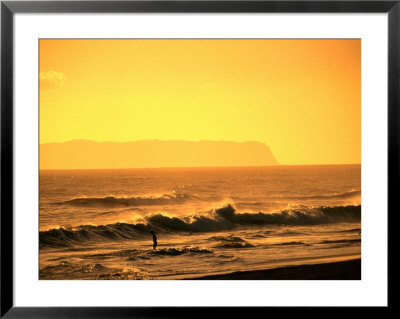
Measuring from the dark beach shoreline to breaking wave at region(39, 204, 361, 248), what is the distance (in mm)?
196

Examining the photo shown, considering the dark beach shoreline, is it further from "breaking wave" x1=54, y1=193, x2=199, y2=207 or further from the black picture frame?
"breaking wave" x1=54, y1=193, x2=199, y2=207

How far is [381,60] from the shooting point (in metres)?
2.37

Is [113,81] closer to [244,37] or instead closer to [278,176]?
[244,37]

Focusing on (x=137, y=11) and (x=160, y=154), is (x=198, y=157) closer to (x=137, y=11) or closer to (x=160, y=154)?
(x=160, y=154)

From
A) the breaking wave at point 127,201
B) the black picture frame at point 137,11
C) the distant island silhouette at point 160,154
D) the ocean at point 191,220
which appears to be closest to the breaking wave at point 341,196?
the ocean at point 191,220

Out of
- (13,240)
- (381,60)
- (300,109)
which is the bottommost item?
(13,240)

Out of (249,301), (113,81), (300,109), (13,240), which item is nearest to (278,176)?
(300,109)

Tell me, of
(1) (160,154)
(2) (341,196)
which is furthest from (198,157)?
(2) (341,196)

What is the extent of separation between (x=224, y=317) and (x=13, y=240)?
1159 millimetres

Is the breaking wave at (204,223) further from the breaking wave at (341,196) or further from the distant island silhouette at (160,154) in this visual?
the distant island silhouette at (160,154)

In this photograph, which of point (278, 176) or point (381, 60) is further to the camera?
point (278, 176)

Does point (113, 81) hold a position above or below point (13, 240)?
above

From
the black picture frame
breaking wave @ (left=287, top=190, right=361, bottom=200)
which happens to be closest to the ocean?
breaking wave @ (left=287, top=190, right=361, bottom=200)

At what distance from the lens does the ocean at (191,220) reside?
7.73 ft
